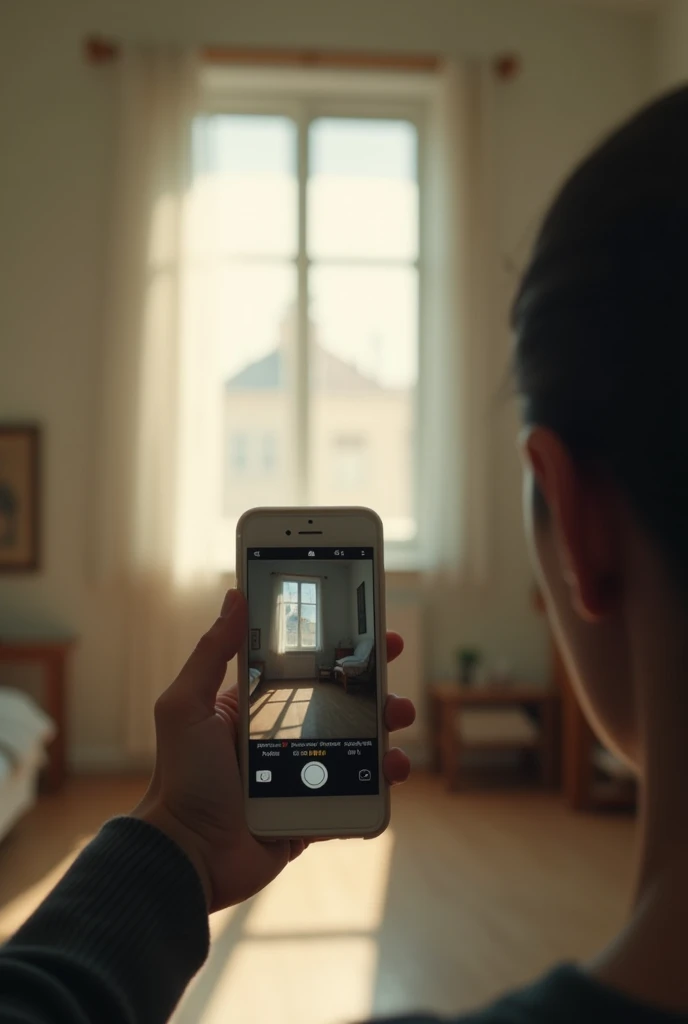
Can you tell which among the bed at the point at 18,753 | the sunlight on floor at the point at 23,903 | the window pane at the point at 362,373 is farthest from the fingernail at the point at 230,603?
the window pane at the point at 362,373

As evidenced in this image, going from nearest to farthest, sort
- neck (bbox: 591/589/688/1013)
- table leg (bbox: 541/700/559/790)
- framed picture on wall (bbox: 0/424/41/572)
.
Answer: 1. neck (bbox: 591/589/688/1013)
2. table leg (bbox: 541/700/559/790)
3. framed picture on wall (bbox: 0/424/41/572)

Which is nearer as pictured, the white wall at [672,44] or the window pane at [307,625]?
the window pane at [307,625]

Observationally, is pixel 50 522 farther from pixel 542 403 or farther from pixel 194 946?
pixel 542 403

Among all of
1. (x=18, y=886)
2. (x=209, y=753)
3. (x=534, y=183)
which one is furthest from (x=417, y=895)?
(x=534, y=183)

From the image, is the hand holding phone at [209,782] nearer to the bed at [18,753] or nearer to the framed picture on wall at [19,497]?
the bed at [18,753]

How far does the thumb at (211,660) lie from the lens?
0.77 metres

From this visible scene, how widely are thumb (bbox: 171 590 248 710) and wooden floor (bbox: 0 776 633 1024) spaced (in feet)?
4.31

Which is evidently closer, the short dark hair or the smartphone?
the short dark hair

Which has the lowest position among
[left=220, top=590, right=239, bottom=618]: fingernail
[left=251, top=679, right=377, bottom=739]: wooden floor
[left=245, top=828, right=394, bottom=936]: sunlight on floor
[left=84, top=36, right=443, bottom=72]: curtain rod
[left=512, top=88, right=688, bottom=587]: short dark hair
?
[left=245, top=828, right=394, bottom=936]: sunlight on floor

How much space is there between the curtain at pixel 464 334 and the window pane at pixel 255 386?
64 cm

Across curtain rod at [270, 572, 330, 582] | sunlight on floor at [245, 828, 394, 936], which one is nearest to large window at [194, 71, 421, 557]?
sunlight on floor at [245, 828, 394, 936]

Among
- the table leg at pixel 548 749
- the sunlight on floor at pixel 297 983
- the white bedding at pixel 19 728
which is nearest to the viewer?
the sunlight on floor at pixel 297 983

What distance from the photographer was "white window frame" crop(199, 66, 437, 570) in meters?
3.76

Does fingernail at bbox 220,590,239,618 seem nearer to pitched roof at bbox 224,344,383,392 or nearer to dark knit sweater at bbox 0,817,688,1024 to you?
dark knit sweater at bbox 0,817,688,1024
